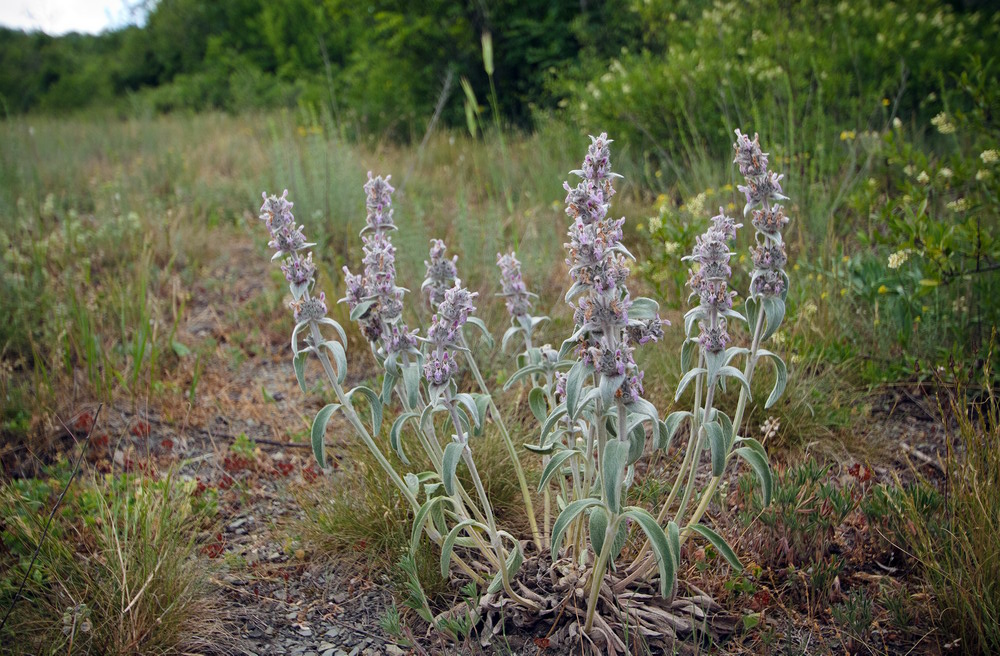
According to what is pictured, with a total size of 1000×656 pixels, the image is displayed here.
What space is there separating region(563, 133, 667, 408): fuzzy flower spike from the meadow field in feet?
0.70

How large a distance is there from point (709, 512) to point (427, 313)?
194 cm

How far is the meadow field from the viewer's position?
2.02 m

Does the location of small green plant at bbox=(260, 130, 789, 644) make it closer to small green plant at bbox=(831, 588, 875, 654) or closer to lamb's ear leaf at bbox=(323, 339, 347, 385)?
lamb's ear leaf at bbox=(323, 339, 347, 385)

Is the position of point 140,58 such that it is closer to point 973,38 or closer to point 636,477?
point 973,38

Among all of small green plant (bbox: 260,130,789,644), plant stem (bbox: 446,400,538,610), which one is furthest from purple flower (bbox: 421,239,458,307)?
plant stem (bbox: 446,400,538,610)

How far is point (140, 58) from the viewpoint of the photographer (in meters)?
17.6

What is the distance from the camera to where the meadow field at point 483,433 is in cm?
202

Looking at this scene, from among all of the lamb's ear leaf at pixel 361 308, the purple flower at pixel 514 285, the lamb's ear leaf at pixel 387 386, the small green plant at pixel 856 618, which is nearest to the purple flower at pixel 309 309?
the lamb's ear leaf at pixel 361 308

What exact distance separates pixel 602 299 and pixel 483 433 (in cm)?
138

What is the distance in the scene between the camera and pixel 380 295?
1.85 meters

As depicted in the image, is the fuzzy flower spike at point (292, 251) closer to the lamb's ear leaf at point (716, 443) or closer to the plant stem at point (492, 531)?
the plant stem at point (492, 531)

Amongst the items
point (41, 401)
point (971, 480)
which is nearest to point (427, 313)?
point (41, 401)

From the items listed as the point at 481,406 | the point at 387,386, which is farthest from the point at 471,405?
the point at 387,386

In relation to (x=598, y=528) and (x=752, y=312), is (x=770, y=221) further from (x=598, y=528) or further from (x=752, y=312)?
(x=598, y=528)
